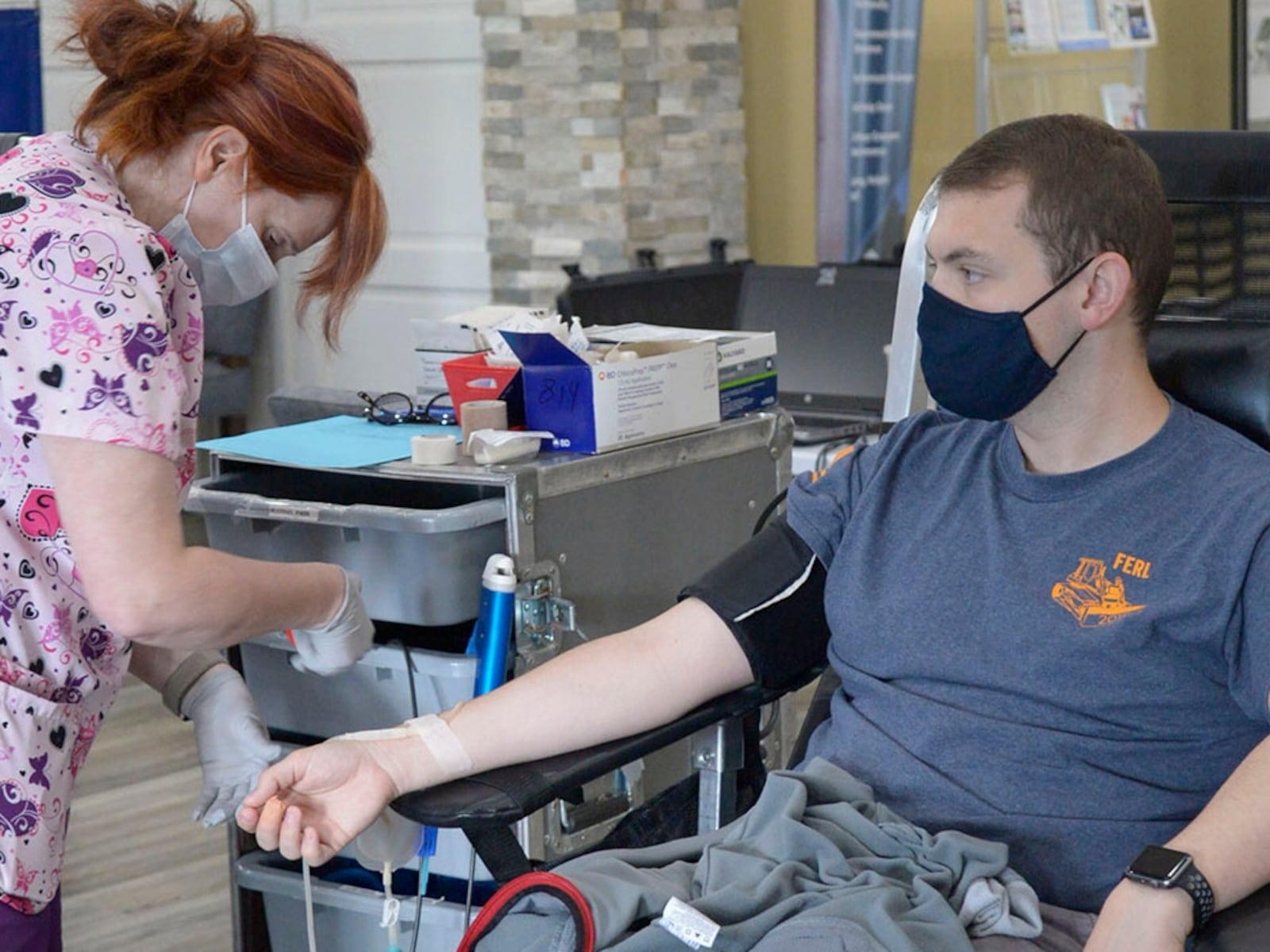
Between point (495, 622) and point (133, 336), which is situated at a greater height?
point (133, 336)

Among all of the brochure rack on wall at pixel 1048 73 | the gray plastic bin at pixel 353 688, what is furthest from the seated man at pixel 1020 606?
the brochure rack on wall at pixel 1048 73

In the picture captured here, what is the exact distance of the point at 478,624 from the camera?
1.71m

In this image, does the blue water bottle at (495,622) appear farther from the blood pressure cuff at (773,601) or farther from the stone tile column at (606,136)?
the stone tile column at (606,136)

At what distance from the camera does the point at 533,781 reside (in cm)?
143

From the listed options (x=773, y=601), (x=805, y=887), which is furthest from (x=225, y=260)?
(x=805, y=887)

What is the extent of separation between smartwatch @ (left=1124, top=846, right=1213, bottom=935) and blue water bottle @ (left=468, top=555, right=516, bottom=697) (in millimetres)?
699

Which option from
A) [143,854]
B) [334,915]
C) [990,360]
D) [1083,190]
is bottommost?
[143,854]

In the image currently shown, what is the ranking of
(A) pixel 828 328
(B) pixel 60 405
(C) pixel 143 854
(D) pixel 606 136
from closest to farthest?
1. (B) pixel 60 405
2. (C) pixel 143 854
3. (A) pixel 828 328
4. (D) pixel 606 136

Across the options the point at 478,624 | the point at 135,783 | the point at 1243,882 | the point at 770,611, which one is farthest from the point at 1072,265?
the point at 135,783

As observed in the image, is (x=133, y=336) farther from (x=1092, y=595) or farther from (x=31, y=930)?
(x=1092, y=595)

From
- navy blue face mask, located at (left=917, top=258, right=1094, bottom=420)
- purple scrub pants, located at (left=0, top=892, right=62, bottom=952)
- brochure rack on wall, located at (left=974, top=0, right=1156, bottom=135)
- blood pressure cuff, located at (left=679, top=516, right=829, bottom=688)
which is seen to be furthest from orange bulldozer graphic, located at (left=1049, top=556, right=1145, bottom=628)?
brochure rack on wall, located at (left=974, top=0, right=1156, bottom=135)

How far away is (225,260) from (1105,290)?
0.80m

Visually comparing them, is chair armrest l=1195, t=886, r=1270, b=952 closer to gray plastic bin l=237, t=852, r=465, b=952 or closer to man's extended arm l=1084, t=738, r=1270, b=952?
man's extended arm l=1084, t=738, r=1270, b=952

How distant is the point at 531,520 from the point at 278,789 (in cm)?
42
